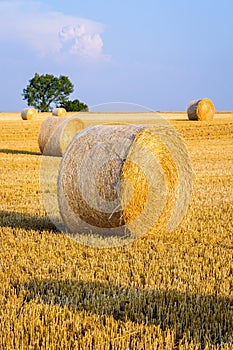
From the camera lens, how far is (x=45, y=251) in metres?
5.89

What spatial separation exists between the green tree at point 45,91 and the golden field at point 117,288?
5931 cm

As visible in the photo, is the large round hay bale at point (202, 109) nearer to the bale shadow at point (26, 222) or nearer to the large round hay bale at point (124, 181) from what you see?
the bale shadow at point (26, 222)

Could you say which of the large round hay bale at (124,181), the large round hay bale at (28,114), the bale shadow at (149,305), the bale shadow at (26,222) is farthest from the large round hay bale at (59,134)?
the large round hay bale at (28,114)

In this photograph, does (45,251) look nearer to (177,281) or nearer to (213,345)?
(177,281)

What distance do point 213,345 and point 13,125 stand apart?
2803 cm

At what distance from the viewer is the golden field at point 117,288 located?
3.74 m

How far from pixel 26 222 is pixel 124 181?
5.80 ft

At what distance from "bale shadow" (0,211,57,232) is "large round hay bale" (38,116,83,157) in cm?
959

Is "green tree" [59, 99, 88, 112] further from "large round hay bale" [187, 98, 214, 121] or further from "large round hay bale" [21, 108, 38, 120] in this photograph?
"large round hay bale" [187, 98, 214, 121]

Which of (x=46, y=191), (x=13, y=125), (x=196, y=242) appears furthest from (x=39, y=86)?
(x=196, y=242)

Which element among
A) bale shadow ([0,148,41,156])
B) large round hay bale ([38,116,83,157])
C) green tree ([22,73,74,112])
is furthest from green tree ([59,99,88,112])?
large round hay bale ([38,116,83,157])

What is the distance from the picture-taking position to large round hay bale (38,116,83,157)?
57.3ft

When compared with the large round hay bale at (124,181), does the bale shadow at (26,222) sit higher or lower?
lower

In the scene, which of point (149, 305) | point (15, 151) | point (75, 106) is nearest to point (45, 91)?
point (75, 106)
